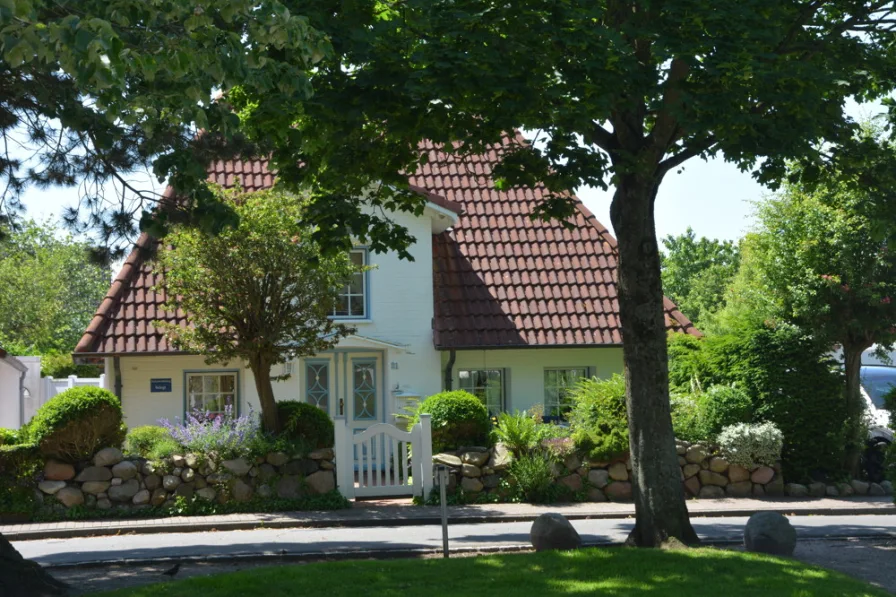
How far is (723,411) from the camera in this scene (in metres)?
19.7

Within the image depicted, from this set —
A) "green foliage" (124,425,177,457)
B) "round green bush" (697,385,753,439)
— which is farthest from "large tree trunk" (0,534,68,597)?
"round green bush" (697,385,753,439)

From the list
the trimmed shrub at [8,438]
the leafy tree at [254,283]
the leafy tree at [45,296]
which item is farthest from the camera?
the leafy tree at [45,296]

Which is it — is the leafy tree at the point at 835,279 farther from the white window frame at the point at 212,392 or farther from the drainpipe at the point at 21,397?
the drainpipe at the point at 21,397

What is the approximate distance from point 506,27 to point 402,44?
3.67ft

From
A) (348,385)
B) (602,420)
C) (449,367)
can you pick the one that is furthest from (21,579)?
(449,367)

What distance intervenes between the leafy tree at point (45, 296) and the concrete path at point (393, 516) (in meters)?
35.2

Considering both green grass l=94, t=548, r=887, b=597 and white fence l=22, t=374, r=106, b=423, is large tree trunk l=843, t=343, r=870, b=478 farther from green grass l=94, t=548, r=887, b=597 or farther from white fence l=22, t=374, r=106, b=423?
white fence l=22, t=374, r=106, b=423

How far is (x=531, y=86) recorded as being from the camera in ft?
34.7

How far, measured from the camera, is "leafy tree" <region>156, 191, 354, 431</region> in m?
17.9

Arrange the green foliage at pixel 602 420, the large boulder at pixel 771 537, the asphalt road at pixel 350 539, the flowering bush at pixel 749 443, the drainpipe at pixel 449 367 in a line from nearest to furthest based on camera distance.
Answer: the large boulder at pixel 771 537 → the asphalt road at pixel 350 539 → the green foliage at pixel 602 420 → the flowering bush at pixel 749 443 → the drainpipe at pixel 449 367

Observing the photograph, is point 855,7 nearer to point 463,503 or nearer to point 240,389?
point 463,503

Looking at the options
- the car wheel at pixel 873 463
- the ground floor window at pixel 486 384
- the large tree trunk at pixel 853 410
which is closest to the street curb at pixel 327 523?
the large tree trunk at pixel 853 410

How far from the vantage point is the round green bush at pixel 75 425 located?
17.4 metres

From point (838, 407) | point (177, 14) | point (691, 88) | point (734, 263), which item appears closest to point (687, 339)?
point (838, 407)
